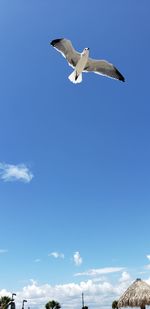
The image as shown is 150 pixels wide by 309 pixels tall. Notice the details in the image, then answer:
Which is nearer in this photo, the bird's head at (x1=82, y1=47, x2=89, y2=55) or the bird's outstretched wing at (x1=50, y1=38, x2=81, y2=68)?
the bird's outstretched wing at (x1=50, y1=38, x2=81, y2=68)

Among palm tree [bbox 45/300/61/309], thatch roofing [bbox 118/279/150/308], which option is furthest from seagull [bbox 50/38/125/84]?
palm tree [bbox 45/300/61/309]

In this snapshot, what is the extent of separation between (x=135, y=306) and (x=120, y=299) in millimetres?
862

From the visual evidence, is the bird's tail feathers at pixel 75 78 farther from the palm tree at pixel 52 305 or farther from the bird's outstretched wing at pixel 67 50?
the palm tree at pixel 52 305

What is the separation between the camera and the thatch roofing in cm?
2122

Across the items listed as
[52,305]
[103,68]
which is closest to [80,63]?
[103,68]

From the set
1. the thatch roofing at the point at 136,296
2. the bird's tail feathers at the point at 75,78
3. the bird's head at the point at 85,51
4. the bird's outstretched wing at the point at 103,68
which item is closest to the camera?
the bird's tail feathers at the point at 75,78

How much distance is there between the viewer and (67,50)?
1593 centimetres

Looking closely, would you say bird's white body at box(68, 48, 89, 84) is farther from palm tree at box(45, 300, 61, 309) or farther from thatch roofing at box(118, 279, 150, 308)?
palm tree at box(45, 300, 61, 309)

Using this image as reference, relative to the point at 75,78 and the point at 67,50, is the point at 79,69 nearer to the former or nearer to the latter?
the point at 75,78

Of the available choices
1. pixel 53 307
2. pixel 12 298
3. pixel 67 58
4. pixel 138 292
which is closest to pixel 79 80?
pixel 67 58

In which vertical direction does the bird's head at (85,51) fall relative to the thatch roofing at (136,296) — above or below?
above

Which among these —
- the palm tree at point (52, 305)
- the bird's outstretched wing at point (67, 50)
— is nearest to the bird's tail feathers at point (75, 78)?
the bird's outstretched wing at point (67, 50)

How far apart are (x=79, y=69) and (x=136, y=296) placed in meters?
11.3

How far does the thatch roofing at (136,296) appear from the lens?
835 inches
